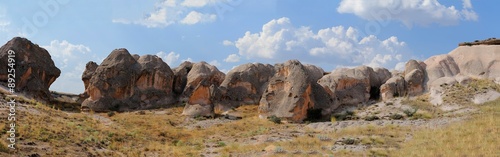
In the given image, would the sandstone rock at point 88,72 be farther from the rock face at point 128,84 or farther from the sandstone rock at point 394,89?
the sandstone rock at point 394,89

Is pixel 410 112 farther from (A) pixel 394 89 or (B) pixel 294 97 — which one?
(B) pixel 294 97

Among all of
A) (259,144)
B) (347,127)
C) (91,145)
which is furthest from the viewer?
(347,127)

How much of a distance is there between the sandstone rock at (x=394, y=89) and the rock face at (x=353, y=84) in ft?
6.92

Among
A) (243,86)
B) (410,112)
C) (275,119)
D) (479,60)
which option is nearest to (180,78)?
(243,86)

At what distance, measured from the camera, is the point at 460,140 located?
72.9 ft

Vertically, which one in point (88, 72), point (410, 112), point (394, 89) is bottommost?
point (410, 112)

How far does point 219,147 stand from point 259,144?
2.43 metres

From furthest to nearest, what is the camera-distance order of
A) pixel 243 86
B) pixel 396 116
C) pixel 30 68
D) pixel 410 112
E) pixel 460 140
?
pixel 243 86 → pixel 30 68 → pixel 410 112 → pixel 396 116 → pixel 460 140

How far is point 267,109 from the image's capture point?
4212 centimetres

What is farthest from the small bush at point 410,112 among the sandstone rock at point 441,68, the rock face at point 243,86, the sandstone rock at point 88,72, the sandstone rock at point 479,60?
the sandstone rock at point 88,72

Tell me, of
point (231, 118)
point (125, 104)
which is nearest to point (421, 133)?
point (231, 118)

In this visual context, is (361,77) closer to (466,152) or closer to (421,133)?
(421,133)

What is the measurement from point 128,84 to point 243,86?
14.4 meters

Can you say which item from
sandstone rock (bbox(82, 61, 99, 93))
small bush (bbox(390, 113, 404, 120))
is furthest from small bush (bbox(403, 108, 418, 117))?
sandstone rock (bbox(82, 61, 99, 93))
